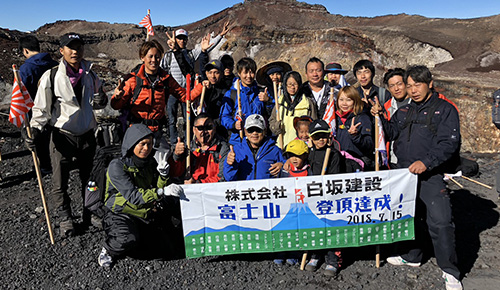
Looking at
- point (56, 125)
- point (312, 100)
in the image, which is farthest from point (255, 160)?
point (56, 125)

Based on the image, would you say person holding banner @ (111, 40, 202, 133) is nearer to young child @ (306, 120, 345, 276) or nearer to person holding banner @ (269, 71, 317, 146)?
person holding banner @ (269, 71, 317, 146)

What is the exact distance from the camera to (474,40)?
35406 millimetres

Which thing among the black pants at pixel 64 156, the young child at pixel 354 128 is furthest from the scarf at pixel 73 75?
the young child at pixel 354 128

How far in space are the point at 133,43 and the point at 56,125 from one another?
48325 millimetres

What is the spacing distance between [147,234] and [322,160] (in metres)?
2.91

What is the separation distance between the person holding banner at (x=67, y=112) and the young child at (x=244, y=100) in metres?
2.07

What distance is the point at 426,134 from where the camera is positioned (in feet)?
15.4

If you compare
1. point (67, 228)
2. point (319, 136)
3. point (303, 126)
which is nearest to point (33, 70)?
point (67, 228)

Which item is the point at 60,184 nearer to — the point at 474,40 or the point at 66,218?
the point at 66,218

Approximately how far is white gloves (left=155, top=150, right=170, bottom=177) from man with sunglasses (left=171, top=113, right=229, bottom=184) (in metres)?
0.31

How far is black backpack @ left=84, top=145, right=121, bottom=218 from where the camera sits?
5.41 meters

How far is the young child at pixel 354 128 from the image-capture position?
5191mm

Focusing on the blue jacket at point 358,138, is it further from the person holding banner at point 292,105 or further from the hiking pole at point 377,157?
the person holding banner at point 292,105

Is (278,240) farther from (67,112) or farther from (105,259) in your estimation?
(67,112)
